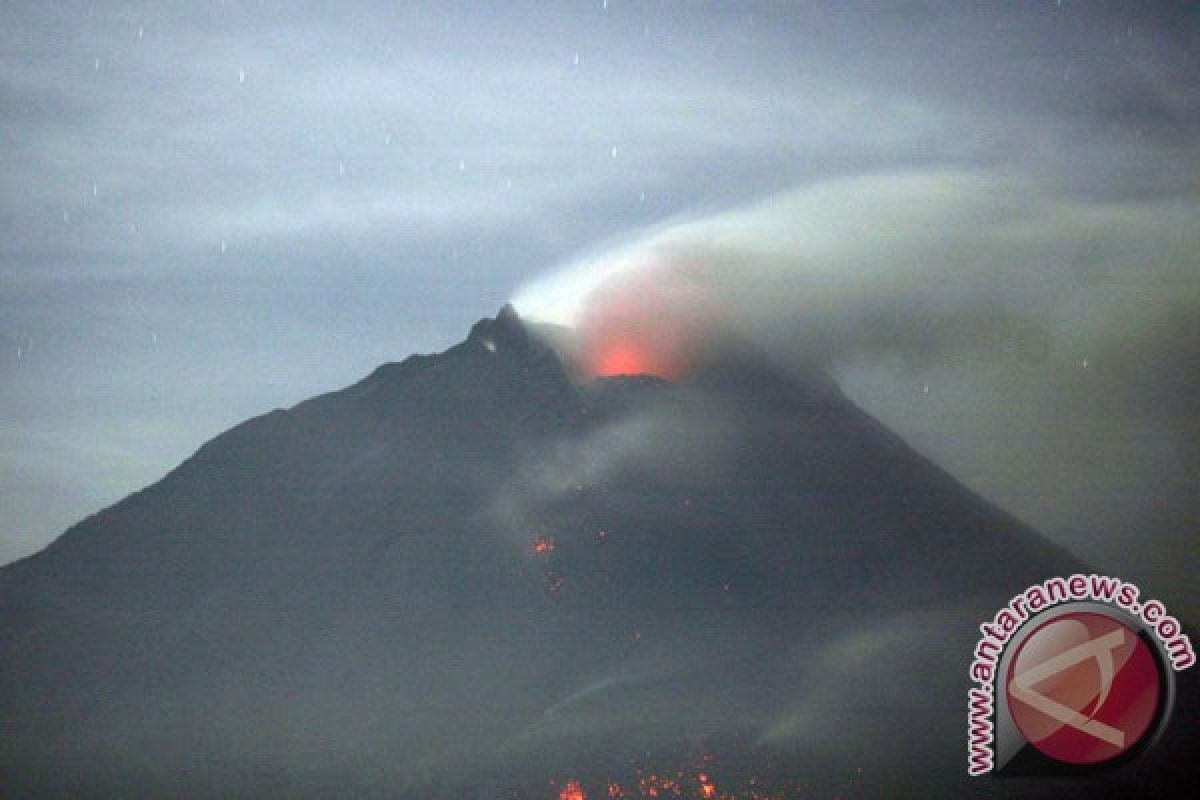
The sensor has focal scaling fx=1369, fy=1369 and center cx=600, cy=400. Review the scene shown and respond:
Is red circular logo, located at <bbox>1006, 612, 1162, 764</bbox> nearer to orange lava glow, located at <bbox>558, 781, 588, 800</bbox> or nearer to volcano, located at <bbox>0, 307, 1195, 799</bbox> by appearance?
volcano, located at <bbox>0, 307, 1195, 799</bbox>

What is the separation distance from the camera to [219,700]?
145125 mm

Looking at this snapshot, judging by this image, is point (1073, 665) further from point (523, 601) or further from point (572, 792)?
point (523, 601)

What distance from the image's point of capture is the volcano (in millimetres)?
124938

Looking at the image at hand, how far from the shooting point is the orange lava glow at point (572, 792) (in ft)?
374

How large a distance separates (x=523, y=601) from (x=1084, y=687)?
282 ft

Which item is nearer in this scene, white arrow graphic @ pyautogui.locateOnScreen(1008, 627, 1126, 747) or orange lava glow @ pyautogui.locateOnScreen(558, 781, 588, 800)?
white arrow graphic @ pyautogui.locateOnScreen(1008, 627, 1126, 747)

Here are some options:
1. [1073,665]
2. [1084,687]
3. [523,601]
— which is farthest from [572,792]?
[1073,665]

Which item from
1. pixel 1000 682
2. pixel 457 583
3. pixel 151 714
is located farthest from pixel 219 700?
pixel 1000 682

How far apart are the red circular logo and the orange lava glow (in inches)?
2097

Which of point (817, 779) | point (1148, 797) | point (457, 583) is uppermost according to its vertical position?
point (457, 583)

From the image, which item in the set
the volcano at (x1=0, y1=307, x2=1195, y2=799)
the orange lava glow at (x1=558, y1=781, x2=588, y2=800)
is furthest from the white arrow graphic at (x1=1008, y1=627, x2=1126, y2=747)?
the orange lava glow at (x1=558, y1=781, x2=588, y2=800)

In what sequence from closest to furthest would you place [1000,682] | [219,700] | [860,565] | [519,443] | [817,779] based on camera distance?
[1000,682] < [817,779] < [219,700] < [860,565] < [519,443]

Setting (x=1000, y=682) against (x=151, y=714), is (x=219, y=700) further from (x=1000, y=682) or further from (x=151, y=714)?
(x=1000, y=682)

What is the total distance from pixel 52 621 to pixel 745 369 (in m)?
92.7
